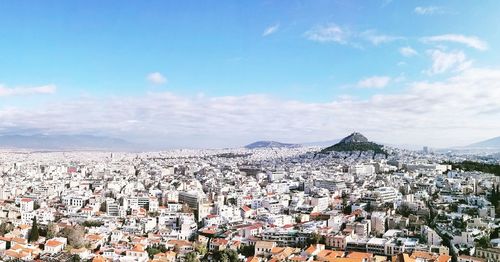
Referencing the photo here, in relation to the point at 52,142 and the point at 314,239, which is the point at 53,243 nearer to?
the point at 314,239

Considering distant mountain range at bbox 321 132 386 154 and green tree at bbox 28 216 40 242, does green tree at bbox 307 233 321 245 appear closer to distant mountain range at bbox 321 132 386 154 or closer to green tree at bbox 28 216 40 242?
green tree at bbox 28 216 40 242

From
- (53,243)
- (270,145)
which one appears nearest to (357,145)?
(53,243)

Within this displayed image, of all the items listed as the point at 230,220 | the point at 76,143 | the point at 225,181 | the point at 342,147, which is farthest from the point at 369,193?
the point at 76,143

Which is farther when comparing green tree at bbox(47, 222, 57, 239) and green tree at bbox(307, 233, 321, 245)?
green tree at bbox(47, 222, 57, 239)

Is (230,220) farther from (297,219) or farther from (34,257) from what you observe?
(34,257)

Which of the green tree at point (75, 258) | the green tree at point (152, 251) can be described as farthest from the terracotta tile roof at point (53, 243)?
the green tree at point (152, 251)

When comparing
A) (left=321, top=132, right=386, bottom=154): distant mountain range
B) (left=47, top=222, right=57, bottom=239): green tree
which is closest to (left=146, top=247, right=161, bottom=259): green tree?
(left=47, top=222, right=57, bottom=239): green tree

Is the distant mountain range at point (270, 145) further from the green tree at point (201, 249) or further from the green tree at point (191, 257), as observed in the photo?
the green tree at point (191, 257)

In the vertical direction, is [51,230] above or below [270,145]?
below
